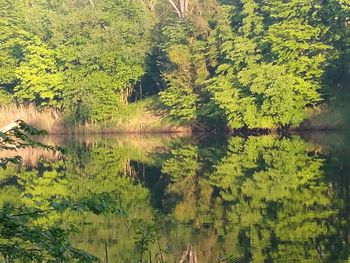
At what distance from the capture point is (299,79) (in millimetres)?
41031

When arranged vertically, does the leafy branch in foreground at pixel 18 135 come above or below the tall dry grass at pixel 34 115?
below

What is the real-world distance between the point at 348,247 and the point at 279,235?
5.29 ft

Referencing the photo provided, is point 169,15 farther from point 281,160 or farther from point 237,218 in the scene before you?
point 237,218

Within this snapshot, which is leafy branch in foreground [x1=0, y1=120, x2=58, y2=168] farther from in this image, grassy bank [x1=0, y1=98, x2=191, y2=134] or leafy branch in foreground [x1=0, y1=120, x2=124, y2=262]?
grassy bank [x1=0, y1=98, x2=191, y2=134]

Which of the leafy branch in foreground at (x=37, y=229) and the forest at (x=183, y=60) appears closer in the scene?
the leafy branch in foreground at (x=37, y=229)

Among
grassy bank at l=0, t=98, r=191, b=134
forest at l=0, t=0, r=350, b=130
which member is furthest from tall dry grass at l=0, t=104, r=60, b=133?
forest at l=0, t=0, r=350, b=130

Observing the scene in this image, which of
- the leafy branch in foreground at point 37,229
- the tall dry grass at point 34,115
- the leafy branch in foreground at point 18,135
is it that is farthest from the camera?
the tall dry grass at point 34,115

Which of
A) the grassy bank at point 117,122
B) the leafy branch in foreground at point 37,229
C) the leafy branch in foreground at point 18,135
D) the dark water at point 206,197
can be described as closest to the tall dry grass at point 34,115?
the grassy bank at point 117,122

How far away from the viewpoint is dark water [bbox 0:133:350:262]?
37.1 ft

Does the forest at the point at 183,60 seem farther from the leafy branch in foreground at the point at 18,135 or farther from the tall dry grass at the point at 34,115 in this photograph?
the leafy branch in foreground at the point at 18,135

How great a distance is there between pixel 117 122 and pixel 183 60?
8014 mm

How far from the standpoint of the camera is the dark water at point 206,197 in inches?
445

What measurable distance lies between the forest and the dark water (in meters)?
8.68

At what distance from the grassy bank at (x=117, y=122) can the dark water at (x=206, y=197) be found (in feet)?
42.6
